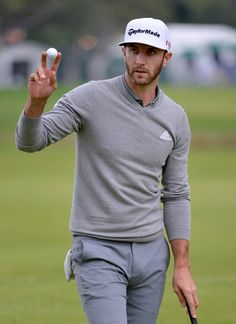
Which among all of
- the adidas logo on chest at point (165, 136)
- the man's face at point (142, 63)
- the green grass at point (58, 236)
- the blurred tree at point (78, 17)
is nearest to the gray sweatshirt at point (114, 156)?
the adidas logo on chest at point (165, 136)

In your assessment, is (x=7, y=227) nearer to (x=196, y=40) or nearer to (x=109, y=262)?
(x=109, y=262)

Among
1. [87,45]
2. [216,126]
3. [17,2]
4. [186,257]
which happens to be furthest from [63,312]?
[87,45]

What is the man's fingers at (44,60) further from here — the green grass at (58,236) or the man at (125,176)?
the green grass at (58,236)

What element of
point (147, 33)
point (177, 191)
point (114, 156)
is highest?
point (147, 33)

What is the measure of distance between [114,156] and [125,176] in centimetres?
12

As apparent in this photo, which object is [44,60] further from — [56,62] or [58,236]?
[58,236]

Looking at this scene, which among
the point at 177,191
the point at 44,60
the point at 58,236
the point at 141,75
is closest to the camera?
the point at 44,60

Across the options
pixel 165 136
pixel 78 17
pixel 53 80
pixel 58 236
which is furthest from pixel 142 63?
pixel 78 17

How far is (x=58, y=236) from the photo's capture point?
17750 mm

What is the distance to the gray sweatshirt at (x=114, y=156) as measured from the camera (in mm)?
6543

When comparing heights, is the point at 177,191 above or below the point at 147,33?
below

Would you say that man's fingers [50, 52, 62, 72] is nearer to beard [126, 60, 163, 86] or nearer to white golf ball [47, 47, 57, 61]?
white golf ball [47, 47, 57, 61]

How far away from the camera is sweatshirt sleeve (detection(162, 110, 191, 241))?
22.5ft

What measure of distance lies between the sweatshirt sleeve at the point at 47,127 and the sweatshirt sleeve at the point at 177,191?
2.07 ft
